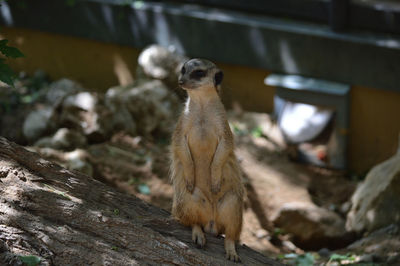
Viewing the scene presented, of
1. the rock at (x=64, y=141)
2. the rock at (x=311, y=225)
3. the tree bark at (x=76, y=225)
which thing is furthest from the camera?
the rock at (x=64, y=141)

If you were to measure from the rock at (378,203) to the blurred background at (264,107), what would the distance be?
0.02 m

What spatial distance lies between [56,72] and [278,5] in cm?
356

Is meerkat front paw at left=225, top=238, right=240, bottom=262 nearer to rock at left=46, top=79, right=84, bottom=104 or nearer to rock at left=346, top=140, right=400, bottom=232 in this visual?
rock at left=346, top=140, right=400, bottom=232

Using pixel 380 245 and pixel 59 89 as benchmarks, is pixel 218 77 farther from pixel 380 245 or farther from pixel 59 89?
pixel 59 89

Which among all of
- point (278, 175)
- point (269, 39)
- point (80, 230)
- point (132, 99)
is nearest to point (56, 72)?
point (132, 99)

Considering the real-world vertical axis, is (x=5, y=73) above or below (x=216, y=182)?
above

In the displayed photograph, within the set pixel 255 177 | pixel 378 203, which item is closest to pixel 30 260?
pixel 378 203

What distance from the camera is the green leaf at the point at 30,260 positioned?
9.11 feet

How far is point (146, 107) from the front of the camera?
6969mm

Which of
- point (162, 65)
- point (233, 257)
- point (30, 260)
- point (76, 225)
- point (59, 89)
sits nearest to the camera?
point (30, 260)

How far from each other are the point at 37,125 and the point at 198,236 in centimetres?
360

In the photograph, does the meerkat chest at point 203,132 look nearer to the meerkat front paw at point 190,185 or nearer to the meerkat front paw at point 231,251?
the meerkat front paw at point 190,185

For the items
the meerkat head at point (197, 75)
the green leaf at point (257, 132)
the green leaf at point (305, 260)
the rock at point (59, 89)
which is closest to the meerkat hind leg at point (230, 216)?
the meerkat head at point (197, 75)

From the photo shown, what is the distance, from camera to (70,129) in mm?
6613
